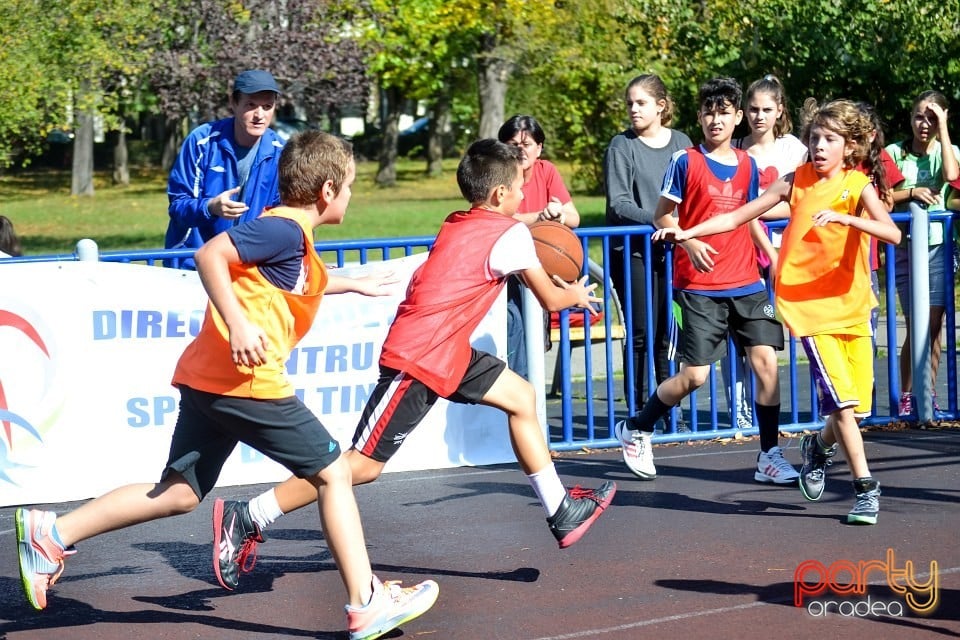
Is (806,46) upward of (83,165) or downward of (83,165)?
upward

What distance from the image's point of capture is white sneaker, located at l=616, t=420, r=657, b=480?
7.27 m

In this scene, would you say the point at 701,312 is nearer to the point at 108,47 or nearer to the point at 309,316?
the point at 309,316

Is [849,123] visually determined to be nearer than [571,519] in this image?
No

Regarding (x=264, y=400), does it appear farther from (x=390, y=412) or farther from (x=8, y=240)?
(x=8, y=240)

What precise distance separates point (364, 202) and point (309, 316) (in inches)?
1342

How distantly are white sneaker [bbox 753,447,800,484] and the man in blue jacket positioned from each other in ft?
9.57

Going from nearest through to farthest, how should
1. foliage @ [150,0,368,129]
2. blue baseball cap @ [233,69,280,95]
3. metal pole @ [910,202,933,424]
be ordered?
1. blue baseball cap @ [233,69,280,95]
2. metal pole @ [910,202,933,424]
3. foliage @ [150,0,368,129]

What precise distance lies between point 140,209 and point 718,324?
108ft

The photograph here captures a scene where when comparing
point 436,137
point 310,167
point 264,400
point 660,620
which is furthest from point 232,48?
point 660,620

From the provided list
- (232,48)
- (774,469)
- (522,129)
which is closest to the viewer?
(774,469)

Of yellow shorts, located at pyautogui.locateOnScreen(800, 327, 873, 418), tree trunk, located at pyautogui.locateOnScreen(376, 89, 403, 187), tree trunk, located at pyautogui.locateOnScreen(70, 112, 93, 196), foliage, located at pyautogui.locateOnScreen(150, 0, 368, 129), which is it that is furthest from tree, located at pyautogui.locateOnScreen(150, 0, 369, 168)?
yellow shorts, located at pyautogui.locateOnScreen(800, 327, 873, 418)

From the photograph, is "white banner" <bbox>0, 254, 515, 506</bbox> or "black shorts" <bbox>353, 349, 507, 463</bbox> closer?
"black shorts" <bbox>353, 349, 507, 463</bbox>

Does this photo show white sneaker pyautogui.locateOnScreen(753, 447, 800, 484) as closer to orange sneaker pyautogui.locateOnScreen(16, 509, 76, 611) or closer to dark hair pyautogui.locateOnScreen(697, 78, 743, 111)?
dark hair pyautogui.locateOnScreen(697, 78, 743, 111)

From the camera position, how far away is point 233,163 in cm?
746
